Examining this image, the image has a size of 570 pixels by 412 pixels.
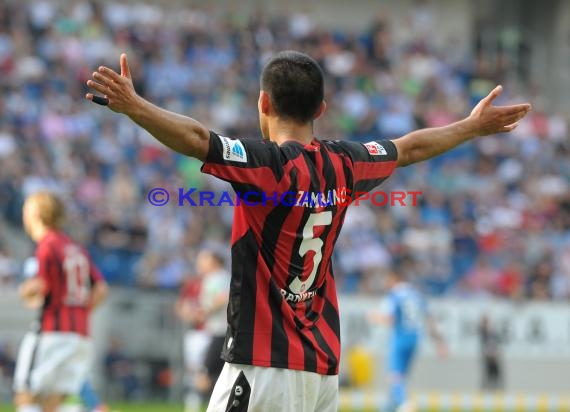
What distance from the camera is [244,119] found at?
21.9m

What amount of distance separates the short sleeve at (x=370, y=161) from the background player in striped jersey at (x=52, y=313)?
504 centimetres

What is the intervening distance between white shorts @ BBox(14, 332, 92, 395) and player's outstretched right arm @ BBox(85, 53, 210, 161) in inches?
224

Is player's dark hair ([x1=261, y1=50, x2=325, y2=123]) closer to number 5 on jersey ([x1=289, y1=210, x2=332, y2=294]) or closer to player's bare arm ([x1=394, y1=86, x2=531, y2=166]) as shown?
number 5 on jersey ([x1=289, y1=210, x2=332, y2=294])

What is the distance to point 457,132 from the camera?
17.1 ft

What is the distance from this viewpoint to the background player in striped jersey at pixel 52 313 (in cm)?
953

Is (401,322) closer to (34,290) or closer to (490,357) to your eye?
(490,357)

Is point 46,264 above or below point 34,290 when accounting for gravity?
above

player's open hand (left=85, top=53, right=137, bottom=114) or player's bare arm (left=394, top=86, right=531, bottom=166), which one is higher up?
player's bare arm (left=394, top=86, right=531, bottom=166)

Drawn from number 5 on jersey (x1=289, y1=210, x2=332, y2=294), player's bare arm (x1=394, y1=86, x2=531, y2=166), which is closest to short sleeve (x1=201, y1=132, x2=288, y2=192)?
number 5 on jersey (x1=289, y1=210, x2=332, y2=294)

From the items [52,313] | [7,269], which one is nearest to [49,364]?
[52,313]

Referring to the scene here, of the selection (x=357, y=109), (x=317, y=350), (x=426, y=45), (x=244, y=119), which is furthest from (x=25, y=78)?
(x=317, y=350)

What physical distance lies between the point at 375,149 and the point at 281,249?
729 mm

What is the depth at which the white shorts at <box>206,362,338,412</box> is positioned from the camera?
14.7 feet

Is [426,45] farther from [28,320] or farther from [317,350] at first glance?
[317,350]
